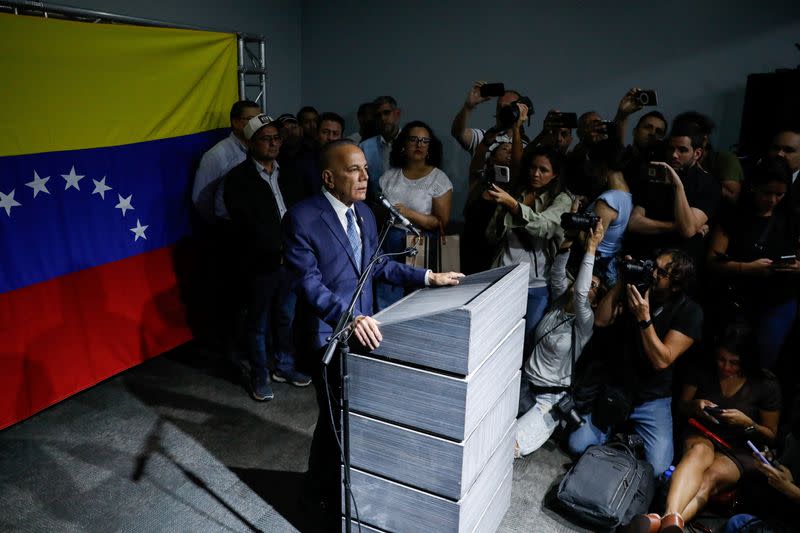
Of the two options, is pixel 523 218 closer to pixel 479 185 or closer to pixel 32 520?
pixel 479 185

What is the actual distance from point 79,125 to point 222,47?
1260mm

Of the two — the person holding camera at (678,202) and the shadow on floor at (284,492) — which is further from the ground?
the person holding camera at (678,202)

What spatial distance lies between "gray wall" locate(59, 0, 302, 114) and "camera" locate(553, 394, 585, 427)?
435cm

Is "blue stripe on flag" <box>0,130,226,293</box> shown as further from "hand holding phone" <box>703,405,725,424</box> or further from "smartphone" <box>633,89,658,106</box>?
"hand holding phone" <box>703,405,725,424</box>

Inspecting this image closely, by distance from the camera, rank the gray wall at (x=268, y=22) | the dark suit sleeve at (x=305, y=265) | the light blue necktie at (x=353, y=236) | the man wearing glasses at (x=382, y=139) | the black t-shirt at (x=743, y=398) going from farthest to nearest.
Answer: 1. the gray wall at (x=268, y=22)
2. the man wearing glasses at (x=382, y=139)
3. the black t-shirt at (x=743, y=398)
4. the light blue necktie at (x=353, y=236)
5. the dark suit sleeve at (x=305, y=265)

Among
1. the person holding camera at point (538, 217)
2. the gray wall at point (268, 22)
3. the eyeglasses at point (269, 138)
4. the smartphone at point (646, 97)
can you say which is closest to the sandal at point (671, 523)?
the person holding camera at point (538, 217)

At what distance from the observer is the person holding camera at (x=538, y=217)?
3250 mm

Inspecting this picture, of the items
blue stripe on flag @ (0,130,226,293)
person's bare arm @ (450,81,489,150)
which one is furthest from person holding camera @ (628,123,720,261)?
blue stripe on flag @ (0,130,226,293)

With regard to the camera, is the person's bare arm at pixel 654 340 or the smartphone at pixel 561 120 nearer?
the person's bare arm at pixel 654 340

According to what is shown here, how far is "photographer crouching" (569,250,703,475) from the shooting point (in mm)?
2852

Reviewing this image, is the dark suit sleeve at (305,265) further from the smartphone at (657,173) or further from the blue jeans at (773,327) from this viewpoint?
the blue jeans at (773,327)

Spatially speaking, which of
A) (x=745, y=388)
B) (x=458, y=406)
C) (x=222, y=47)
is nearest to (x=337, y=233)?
(x=458, y=406)

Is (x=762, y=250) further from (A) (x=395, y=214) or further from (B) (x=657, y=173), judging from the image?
(A) (x=395, y=214)

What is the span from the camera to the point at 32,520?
8.47 feet
